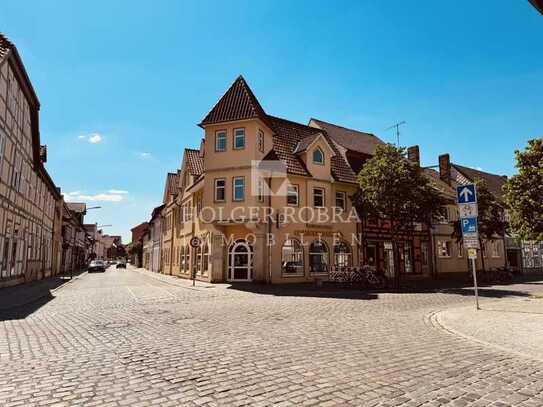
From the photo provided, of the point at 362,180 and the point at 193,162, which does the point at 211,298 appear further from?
the point at 193,162

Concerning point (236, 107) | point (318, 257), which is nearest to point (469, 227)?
point (318, 257)

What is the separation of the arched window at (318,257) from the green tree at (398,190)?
189 inches

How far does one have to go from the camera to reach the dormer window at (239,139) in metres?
24.1

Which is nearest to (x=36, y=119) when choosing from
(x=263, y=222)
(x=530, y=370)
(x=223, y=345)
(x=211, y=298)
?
(x=263, y=222)

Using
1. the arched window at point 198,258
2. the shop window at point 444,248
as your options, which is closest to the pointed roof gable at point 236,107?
the arched window at point 198,258

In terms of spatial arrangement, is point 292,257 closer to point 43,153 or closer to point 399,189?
point 399,189

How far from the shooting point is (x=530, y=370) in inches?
227

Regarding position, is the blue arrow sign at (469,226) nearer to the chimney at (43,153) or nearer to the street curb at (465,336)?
the street curb at (465,336)

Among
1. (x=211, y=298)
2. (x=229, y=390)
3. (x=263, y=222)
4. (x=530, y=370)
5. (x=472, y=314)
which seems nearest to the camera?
(x=229, y=390)

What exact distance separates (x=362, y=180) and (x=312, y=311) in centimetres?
1375

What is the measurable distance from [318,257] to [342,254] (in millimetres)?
2265

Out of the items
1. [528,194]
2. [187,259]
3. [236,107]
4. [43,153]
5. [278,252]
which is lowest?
[187,259]

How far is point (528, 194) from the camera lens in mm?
18766

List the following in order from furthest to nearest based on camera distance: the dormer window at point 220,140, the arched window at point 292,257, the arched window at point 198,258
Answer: the arched window at point 198,258, the dormer window at point 220,140, the arched window at point 292,257
